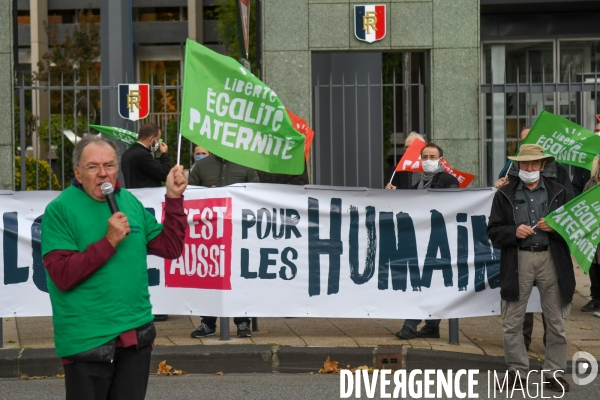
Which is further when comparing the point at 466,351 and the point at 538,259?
the point at 466,351

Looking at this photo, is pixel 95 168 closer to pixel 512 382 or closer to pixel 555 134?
pixel 512 382

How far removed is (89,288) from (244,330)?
4683 mm

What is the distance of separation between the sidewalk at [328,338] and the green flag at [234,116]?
2.28 m

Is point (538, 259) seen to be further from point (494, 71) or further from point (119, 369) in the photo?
point (494, 71)

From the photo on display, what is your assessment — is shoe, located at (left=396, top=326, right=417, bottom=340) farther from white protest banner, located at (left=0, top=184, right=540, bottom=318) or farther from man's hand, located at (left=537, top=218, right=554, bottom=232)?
man's hand, located at (left=537, top=218, right=554, bottom=232)

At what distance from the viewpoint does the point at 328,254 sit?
28.2ft

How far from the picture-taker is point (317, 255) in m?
8.60

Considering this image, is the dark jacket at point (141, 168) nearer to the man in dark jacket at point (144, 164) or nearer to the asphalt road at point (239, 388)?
the man in dark jacket at point (144, 164)

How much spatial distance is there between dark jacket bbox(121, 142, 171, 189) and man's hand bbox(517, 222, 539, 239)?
3.89 m

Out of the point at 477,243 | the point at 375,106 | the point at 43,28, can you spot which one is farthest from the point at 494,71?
the point at 43,28

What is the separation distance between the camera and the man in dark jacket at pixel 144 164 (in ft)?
31.9

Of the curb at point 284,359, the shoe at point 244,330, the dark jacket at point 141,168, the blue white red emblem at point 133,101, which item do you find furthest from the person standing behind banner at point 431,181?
the blue white red emblem at point 133,101

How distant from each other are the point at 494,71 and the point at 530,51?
27.5 inches

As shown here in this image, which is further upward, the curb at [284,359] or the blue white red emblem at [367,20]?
the blue white red emblem at [367,20]
